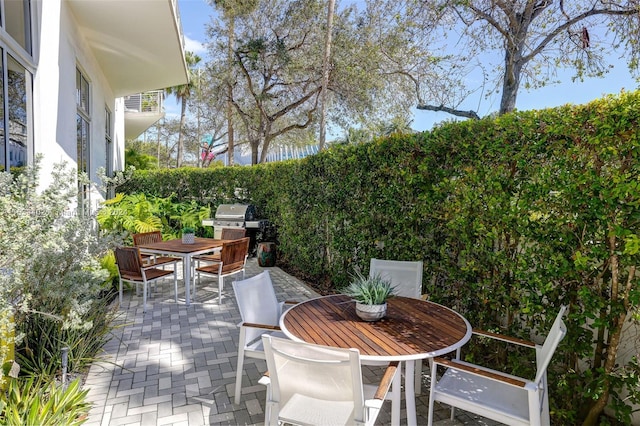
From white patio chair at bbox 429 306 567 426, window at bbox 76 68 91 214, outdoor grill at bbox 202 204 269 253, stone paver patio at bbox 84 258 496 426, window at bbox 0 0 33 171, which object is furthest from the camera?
outdoor grill at bbox 202 204 269 253

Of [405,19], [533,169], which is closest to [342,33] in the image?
[405,19]

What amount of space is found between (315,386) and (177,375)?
1.91 meters

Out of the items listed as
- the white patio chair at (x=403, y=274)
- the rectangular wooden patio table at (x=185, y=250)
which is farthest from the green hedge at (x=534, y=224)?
the rectangular wooden patio table at (x=185, y=250)

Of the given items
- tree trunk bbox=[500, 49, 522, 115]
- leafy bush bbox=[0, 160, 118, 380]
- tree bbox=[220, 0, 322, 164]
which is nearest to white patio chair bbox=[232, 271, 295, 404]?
leafy bush bbox=[0, 160, 118, 380]

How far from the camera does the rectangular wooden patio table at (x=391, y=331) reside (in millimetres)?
2264

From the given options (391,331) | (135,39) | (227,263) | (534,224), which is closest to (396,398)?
(391,331)

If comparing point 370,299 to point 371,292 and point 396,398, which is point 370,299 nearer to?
point 371,292

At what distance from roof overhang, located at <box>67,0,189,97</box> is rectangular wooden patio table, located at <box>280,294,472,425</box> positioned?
524cm

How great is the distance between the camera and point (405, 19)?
8.73 m

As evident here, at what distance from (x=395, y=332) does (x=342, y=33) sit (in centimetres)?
1236

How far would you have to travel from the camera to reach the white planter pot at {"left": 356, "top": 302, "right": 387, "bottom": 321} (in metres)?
2.69

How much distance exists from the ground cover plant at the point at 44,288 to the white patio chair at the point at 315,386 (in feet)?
4.64

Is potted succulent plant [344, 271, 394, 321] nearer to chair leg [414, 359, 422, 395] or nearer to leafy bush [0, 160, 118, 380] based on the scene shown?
chair leg [414, 359, 422, 395]

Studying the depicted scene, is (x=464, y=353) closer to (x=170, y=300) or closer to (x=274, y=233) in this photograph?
(x=170, y=300)
